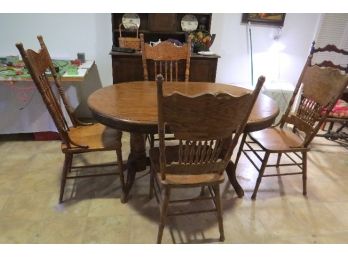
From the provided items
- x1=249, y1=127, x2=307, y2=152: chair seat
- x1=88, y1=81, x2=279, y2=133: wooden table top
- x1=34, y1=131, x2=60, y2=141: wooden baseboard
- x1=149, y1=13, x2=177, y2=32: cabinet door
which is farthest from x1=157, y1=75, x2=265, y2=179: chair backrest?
x1=149, y1=13, x2=177, y2=32: cabinet door

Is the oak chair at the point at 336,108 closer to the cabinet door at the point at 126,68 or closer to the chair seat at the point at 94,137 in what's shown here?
the cabinet door at the point at 126,68

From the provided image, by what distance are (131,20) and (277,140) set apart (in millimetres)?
2047

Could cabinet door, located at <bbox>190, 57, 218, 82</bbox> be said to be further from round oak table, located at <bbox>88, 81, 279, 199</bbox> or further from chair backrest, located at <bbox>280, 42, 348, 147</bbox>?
chair backrest, located at <bbox>280, 42, 348, 147</bbox>

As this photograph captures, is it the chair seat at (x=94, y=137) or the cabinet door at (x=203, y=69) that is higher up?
the cabinet door at (x=203, y=69)

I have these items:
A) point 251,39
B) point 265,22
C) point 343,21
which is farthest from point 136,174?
point 343,21

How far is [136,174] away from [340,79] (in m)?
1.71

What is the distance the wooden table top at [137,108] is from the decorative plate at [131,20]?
1.15 metres

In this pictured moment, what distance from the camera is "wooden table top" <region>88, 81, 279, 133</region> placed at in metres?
1.41

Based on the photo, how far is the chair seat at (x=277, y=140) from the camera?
190 centimetres

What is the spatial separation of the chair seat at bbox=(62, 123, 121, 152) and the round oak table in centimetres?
A: 18

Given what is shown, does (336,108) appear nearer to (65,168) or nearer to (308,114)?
(308,114)

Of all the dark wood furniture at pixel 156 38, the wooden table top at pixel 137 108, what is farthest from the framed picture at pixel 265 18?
the wooden table top at pixel 137 108

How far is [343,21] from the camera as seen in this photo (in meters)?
3.25

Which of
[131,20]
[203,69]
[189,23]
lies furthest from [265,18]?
[131,20]
